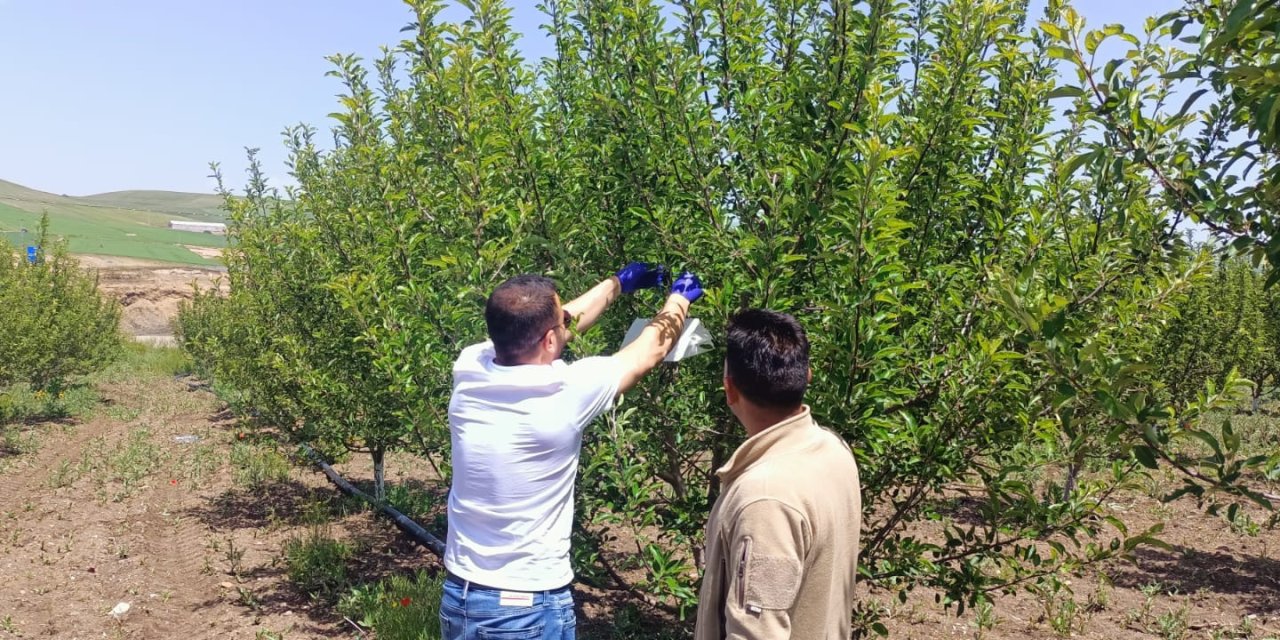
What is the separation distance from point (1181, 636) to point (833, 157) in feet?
17.5

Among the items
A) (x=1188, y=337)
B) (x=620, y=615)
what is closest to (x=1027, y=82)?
(x=620, y=615)

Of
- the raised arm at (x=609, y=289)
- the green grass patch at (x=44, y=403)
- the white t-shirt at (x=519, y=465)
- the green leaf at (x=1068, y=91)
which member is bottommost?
the green grass patch at (x=44, y=403)

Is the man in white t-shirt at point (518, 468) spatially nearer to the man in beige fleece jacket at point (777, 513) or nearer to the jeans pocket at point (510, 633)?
the jeans pocket at point (510, 633)

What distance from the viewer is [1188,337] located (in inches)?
488

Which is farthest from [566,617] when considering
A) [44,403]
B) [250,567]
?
[44,403]

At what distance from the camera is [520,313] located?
106 inches

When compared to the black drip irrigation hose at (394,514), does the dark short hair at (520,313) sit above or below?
above

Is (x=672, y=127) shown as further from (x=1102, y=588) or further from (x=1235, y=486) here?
(x=1102, y=588)

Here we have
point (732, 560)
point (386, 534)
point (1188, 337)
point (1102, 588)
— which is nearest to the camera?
point (732, 560)

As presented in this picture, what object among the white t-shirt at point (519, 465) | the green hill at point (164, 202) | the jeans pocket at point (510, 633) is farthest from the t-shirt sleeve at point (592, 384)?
the green hill at point (164, 202)

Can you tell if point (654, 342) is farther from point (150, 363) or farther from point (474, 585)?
point (150, 363)

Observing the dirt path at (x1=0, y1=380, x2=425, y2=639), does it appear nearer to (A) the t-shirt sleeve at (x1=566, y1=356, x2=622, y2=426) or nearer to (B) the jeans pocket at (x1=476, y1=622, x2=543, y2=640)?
(B) the jeans pocket at (x1=476, y1=622, x2=543, y2=640)

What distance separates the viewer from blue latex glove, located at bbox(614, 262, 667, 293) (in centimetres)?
360

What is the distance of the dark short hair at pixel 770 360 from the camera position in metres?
2.04
